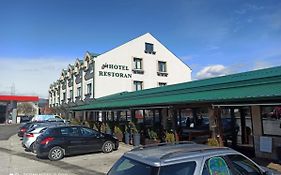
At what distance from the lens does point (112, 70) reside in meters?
38.1

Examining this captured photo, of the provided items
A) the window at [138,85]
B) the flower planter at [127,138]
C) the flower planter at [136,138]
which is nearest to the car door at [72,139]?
the flower planter at [136,138]

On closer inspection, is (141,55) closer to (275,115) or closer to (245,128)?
(245,128)

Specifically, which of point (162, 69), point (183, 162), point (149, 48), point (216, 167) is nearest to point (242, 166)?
point (216, 167)

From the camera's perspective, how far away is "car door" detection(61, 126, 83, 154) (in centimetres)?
1466

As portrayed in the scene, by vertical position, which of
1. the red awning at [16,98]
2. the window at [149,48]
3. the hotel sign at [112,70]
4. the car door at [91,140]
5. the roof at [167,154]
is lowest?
the car door at [91,140]

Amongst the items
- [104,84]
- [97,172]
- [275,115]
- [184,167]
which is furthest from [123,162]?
[104,84]

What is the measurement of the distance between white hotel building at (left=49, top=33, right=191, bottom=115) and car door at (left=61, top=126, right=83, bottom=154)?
71.0 feet

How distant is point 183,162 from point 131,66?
3523 centimetres

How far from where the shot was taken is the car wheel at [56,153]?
46.1 ft

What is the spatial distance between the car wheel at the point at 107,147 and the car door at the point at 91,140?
264mm

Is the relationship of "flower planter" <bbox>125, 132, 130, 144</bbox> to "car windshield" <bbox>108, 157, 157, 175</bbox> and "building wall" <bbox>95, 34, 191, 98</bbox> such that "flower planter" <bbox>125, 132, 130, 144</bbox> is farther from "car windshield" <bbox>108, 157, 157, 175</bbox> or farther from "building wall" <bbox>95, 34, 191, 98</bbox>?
"building wall" <bbox>95, 34, 191, 98</bbox>

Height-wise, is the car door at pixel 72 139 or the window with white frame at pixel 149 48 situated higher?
the window with white frame at pixel 149 48

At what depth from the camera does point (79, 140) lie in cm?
1502

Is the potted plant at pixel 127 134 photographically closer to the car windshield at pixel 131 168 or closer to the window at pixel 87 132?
the window at pixel 87 132
